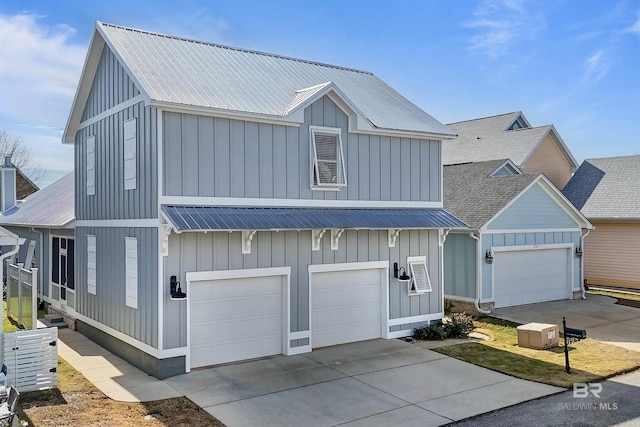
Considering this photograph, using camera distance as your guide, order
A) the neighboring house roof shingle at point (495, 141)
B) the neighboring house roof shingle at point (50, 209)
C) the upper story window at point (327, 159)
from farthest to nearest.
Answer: the neighboring house roof shingle at point (495, 141)
the neighboring house roof shingle at point (50, 209)
the upper story window at point (327, 159)

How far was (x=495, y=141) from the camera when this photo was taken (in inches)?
1126

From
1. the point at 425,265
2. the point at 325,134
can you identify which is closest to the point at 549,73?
the point at 425,265

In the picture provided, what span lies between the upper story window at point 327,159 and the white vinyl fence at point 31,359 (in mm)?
6318

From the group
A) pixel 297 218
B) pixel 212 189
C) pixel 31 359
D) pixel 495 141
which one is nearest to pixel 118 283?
pixel 31 359

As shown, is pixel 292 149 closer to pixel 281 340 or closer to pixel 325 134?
pixel 325 134

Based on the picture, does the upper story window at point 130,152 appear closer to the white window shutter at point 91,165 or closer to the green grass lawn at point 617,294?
the white window shutter at point 91,165

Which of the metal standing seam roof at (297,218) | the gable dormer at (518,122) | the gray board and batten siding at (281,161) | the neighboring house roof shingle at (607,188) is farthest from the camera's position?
the gable dormer at (518,122)

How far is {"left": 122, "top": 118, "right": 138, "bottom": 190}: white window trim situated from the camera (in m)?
11.5

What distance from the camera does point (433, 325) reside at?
14383 millimetres

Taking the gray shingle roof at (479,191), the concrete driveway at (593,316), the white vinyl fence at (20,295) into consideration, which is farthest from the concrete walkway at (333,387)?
the gray shingle roof at (479,191)

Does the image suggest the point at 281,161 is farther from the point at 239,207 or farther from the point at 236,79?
the point at 236,79

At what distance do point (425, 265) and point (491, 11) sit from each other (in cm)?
697

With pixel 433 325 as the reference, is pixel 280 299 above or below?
above

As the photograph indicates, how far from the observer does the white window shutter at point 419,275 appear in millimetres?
14180
